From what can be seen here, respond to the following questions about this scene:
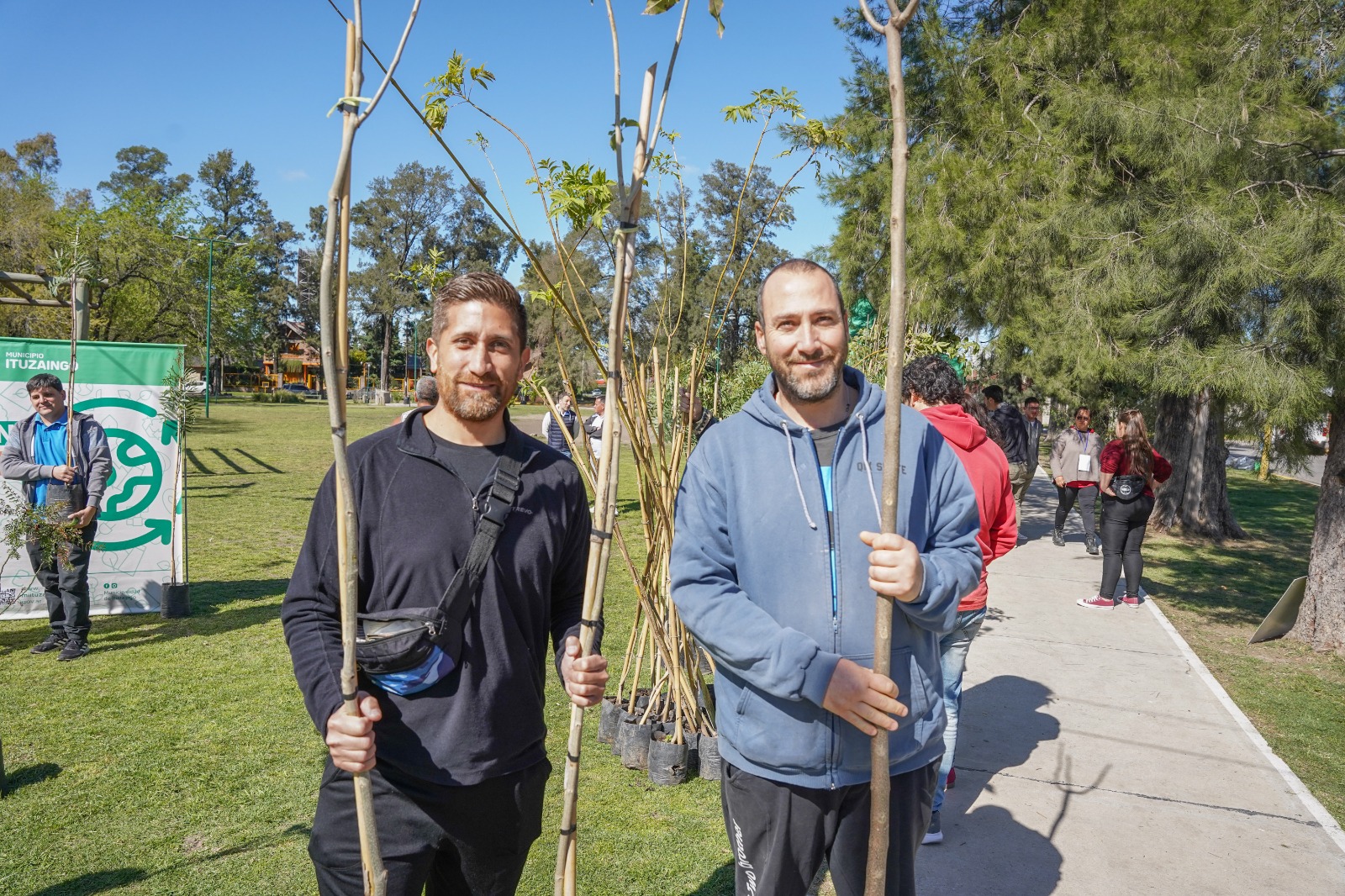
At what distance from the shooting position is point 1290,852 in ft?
12.0

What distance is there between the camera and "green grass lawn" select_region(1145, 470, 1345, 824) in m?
4.97

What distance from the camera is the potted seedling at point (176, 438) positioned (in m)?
6.85

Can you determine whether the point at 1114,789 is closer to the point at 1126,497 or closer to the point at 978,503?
the point at 978,503

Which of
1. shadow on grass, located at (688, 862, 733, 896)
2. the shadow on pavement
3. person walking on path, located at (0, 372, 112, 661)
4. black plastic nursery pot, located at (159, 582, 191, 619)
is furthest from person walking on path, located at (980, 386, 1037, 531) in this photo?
person walking on path, located at (0, 372, 112, 661)

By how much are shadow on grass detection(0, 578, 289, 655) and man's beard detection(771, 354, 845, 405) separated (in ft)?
19.7

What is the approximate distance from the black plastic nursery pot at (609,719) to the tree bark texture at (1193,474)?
10288 millimetres

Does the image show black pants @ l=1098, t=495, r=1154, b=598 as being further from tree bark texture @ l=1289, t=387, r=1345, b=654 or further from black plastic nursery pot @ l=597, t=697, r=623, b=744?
black plastic nursery pot @ l=597, t=697, r=623, b=744

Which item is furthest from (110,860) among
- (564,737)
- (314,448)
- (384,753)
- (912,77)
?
(314,448)

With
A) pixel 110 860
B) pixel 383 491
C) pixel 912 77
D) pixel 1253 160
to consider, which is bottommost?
pixel 110 860

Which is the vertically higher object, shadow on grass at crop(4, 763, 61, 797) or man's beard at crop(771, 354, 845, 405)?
man's beard at crop(771, 354, 845, 405)

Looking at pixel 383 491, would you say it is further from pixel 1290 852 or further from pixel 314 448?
pixel 314 448

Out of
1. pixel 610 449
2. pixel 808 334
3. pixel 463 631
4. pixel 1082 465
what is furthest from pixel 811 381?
pixel 1082 465

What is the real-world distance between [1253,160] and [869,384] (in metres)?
5.14

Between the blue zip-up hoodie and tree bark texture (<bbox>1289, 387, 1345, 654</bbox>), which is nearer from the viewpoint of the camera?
the blue zip-up hoodie
